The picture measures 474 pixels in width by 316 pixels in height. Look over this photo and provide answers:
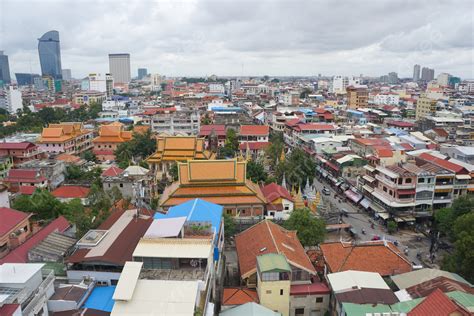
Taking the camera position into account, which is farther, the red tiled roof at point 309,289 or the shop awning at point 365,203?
the shop awning at point 365,203

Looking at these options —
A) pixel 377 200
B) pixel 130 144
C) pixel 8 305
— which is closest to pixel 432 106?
pixel 377 200

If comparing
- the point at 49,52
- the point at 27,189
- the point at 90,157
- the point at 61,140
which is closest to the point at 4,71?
the point at 49,52

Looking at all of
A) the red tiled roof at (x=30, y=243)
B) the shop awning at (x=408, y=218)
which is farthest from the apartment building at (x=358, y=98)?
the red tiled roof at (x=30, y=243)

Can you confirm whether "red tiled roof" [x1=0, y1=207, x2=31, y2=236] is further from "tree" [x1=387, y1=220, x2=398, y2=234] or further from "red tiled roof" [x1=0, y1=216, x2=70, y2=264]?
"tree" [x1=387, y1=220, x2=398, y2=234]

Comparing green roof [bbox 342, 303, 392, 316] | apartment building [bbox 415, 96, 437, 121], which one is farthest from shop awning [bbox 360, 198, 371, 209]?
apartment building [bbox 415, 96, 437, 121]

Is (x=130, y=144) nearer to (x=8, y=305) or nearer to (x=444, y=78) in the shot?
(x=8, y=305)

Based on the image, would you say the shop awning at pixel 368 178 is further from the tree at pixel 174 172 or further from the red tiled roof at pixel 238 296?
the red tiled roof at pixel 238 296
